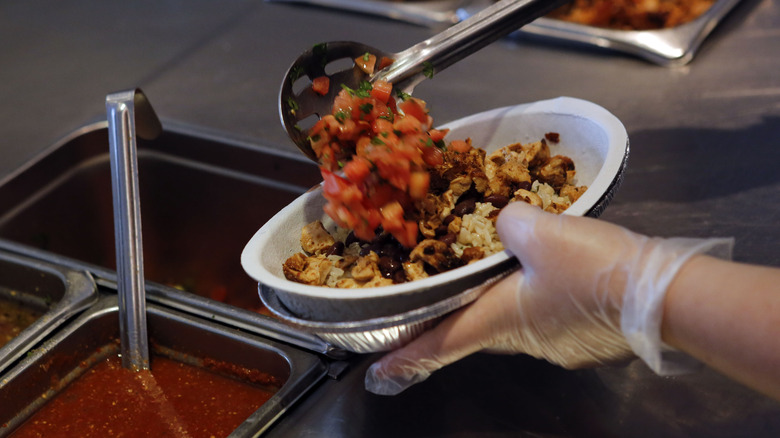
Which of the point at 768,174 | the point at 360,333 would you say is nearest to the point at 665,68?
the point at 768,174

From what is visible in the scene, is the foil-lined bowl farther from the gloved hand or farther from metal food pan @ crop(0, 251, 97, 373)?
metal food pan @ crop(0, 251, 97, 373)

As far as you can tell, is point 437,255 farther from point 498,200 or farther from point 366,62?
point 366,62

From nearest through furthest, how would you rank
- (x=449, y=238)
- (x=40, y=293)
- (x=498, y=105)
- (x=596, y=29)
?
(x=449, y=238) → (x=40, y=293) → (x=498, y=105) → (x=596, y=29)

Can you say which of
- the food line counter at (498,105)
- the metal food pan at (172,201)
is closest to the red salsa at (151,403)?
the food line counter at (498,105)

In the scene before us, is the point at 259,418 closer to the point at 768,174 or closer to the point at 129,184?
the point at 129,184

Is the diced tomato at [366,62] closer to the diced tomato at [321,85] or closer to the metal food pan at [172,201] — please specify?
the diced tomato at [321,85]

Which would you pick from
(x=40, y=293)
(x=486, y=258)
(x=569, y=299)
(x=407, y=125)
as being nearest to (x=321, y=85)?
(x=407, y=125)

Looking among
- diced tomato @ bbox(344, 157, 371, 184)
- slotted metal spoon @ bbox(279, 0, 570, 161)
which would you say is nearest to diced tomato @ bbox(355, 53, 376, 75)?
slotted metal spoon @ bbox(279, 0, 570, 161)
